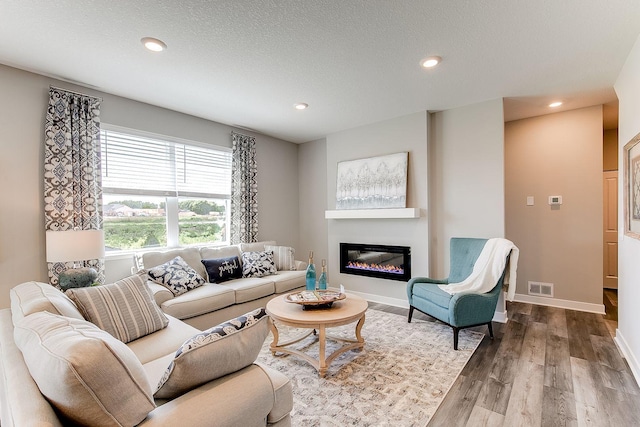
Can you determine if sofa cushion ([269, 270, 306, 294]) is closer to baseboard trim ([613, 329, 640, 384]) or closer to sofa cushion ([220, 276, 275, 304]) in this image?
sofa cushion ([220, 276, 275, 304])

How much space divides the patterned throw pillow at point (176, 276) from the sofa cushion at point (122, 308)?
3.10 feet

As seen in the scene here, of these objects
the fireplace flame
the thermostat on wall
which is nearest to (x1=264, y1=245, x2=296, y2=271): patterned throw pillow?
the fireplace flame

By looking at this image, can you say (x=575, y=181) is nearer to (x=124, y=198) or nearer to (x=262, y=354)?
(x=262, y=354)

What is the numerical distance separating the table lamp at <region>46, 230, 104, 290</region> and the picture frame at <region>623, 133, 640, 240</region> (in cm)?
438

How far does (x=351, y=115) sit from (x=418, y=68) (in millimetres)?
1423

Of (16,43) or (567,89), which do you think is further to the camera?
(567,89)

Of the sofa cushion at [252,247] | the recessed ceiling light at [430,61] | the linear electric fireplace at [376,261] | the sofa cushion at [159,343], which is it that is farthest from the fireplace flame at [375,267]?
the sofa cushion at [159,343]

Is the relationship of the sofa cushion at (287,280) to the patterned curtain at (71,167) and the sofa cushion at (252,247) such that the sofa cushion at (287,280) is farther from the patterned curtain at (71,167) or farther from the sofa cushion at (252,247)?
the patterned curtain at (71,167)

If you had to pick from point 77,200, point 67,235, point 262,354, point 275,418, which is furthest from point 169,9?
point 262,354

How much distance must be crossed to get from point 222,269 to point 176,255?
55 cm

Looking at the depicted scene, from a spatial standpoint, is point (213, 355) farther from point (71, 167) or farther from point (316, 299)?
point (71, 167)

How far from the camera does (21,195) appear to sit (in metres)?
2.77

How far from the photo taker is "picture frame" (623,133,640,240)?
2.32m

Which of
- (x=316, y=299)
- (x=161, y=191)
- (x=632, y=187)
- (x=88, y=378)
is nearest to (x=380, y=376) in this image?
(x=316, y=299)
